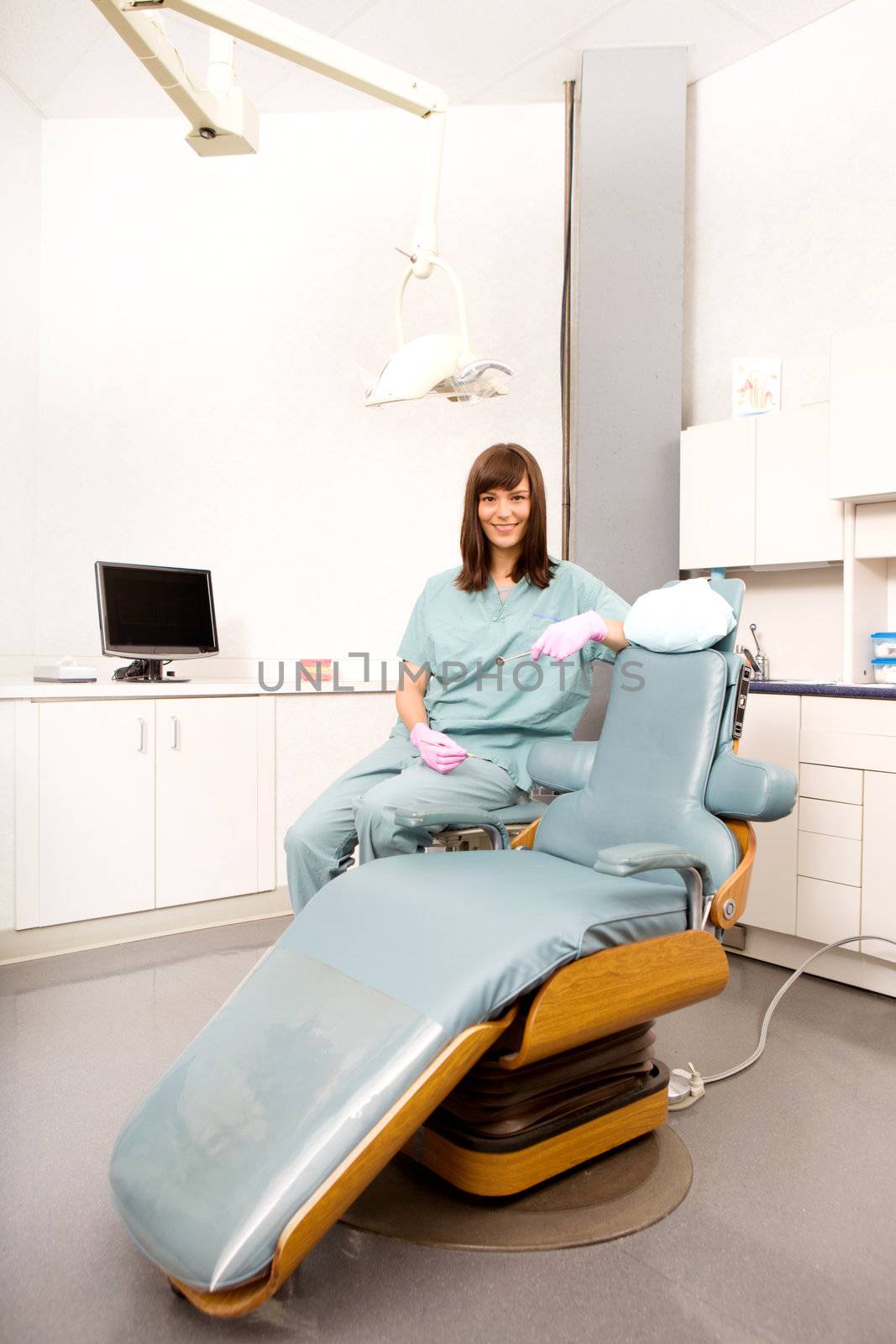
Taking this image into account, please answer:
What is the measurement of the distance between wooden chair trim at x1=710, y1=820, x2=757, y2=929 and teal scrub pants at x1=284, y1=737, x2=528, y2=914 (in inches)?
23.7

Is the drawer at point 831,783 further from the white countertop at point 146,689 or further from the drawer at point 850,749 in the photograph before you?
the white countertop at point 146,689

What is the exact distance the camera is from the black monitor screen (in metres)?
3.27

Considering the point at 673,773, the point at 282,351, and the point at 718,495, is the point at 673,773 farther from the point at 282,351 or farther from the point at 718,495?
the point at 282,351

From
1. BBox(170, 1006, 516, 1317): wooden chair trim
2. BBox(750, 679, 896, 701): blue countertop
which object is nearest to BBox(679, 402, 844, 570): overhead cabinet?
BBox(750, 679, 896, 701): blue countertop

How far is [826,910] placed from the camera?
2.76 metres

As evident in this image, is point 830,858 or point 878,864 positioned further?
point 830,858

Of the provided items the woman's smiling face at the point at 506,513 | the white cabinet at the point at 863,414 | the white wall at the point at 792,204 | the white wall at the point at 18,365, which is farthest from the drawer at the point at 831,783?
the white wall at the point at 18,365

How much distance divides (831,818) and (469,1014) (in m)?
1.73

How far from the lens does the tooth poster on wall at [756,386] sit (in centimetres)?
339

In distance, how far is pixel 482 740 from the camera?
2406 millimetres

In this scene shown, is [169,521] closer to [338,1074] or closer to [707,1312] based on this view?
[338,1074]

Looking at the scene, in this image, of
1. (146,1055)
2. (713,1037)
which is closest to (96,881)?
(146,1055)

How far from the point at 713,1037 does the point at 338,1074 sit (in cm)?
132

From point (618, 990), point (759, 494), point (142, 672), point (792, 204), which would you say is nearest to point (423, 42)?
point (792, 204)
